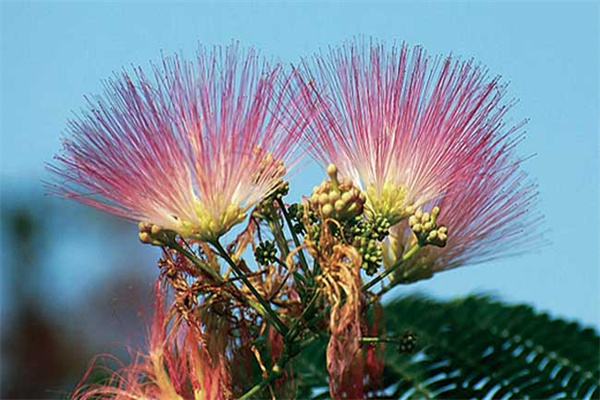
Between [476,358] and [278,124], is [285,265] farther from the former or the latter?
[476,358]

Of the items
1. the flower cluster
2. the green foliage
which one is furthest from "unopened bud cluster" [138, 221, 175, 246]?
the green foliage

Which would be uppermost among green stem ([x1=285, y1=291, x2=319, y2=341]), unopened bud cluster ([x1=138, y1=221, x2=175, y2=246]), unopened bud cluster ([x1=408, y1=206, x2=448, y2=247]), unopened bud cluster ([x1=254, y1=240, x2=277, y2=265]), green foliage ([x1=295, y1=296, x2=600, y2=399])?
unopened bud cluster ([x1=138, y1=221, x2=175, y2=246])

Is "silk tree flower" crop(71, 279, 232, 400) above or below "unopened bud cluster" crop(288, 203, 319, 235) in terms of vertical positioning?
below

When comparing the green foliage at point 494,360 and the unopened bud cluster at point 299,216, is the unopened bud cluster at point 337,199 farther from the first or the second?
the green foliage at point 494,360

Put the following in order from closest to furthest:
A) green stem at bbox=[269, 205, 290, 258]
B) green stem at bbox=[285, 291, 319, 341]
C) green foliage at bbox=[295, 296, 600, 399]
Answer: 1. green stem at bbox=[285, 291, 319, 341]
2. green stem at bbox=[269, 205, 290, 258]
3. green foliage at bbox=[295, 296, 600, 399]

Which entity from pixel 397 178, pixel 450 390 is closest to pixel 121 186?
pixel 397 178

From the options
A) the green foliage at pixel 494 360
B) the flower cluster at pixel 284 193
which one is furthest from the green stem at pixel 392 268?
the green foliage at pixel 494 360

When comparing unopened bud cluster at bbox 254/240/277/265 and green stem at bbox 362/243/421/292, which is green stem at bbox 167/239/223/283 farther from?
green stem at bbox 362/243/421/292
